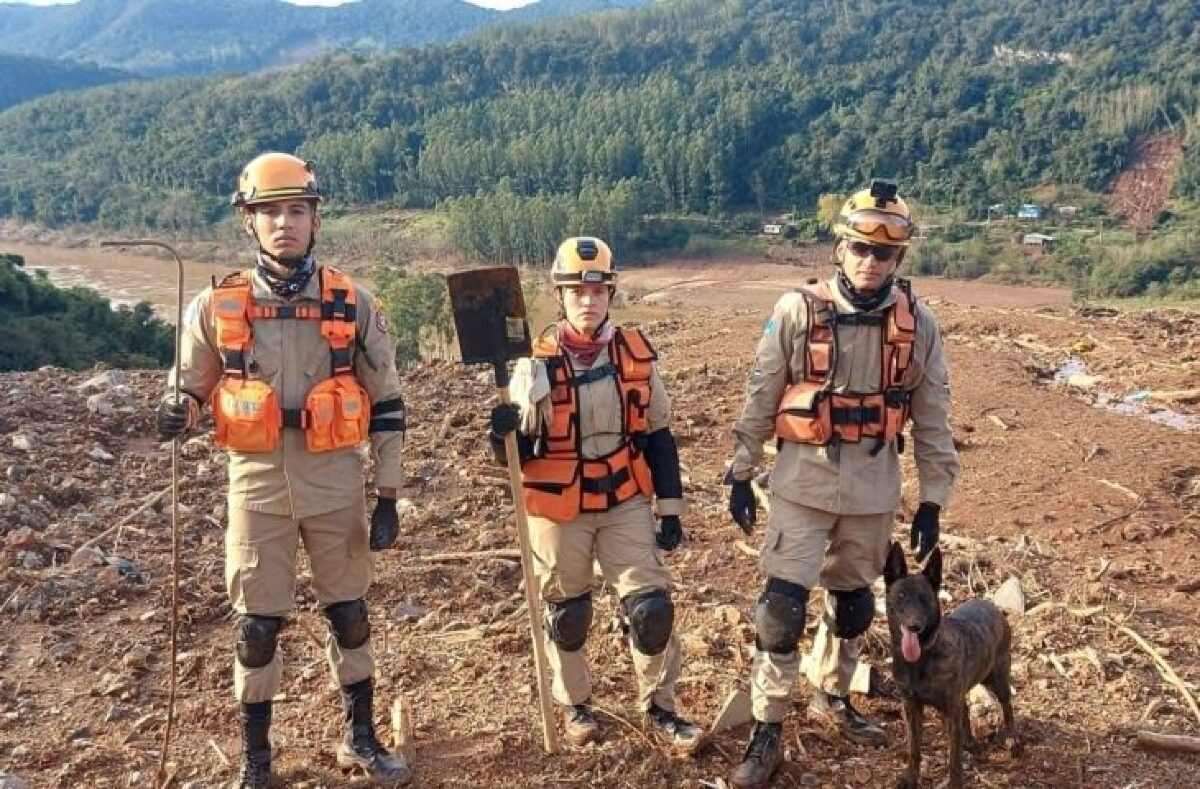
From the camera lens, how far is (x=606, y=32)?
12450cm

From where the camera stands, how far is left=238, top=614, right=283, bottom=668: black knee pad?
380cm

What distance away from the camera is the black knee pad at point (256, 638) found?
3.80 m

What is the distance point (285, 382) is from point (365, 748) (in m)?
1.52

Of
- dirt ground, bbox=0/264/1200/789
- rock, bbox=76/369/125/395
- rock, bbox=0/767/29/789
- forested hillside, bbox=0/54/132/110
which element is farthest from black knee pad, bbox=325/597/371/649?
forested hillside, bbox=0/54/132/110

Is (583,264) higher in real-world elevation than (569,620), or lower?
higher

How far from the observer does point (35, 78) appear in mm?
174125

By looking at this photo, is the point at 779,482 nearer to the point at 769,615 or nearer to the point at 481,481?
the point at 769,615

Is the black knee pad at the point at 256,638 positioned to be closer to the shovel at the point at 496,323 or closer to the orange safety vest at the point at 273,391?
the orange safety vest at the point at 273,391

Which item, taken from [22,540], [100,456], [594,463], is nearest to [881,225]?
[594,463]

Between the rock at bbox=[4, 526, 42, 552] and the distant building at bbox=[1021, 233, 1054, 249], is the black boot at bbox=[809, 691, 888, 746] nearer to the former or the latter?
the rock at bbox=[4, 526, 42, 552]

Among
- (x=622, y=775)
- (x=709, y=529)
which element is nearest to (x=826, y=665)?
(x=622, y=775)

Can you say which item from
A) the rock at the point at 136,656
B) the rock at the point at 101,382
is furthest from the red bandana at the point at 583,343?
the rock at the point at 101,382

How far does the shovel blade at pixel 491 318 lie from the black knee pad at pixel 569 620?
3.38ft

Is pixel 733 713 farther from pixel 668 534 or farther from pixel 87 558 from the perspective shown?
pixel 87 558
